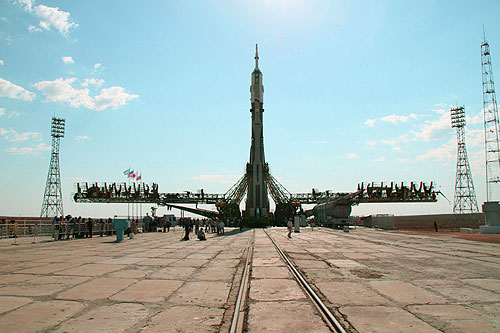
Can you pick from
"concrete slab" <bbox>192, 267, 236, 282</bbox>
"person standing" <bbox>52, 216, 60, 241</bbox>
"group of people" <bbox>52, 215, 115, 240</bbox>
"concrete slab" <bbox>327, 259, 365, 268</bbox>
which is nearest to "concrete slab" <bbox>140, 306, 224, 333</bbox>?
"concrete slab" <bbox>192, 267, 236, 282</bbox>

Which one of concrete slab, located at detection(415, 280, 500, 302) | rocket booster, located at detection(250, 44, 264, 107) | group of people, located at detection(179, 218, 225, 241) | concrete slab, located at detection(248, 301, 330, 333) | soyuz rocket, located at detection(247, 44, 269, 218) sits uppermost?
rocket booster, located at detection(250, 44, 264, 107)

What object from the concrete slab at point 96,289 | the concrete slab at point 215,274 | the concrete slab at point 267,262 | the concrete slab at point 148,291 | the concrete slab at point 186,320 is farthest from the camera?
the concrete slab at point 267,262

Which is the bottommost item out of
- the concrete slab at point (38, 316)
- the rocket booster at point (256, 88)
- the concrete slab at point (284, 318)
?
the concrete slab at point (284, 318)

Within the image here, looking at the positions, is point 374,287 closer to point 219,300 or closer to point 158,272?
point 219,300

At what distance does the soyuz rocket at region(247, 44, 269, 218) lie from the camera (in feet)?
202

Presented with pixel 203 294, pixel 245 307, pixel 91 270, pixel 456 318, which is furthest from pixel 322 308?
pixel 91 270

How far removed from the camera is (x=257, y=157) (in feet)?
207

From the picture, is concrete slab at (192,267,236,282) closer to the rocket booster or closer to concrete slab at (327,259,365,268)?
concrete slab at (327,259,365,268)

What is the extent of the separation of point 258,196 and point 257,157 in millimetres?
7349

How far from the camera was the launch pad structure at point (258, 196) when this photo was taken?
56.6 m

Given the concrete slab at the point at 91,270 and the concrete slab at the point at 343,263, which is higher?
the concrete slab at the point at 91,270

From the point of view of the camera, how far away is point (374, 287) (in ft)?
26.2

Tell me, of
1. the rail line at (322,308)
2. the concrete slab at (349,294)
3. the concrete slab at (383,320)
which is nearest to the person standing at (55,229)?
the rail line at (322,308)

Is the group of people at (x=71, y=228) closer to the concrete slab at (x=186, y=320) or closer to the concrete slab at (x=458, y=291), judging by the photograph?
the concrete slab at (x=186, y=320)
